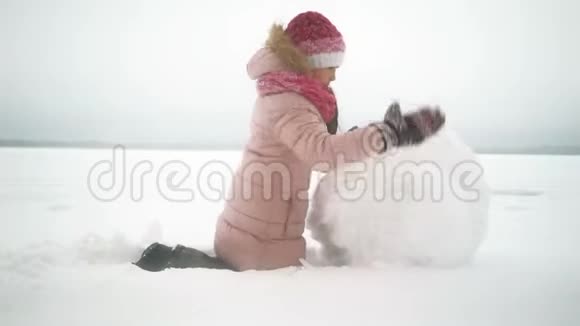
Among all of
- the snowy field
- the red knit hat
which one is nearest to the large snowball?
the snowy field

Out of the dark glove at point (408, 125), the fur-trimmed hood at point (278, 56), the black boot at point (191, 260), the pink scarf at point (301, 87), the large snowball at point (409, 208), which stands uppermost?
the fur-trimmed hood at point (278, 56)

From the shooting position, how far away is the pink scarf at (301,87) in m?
0.89

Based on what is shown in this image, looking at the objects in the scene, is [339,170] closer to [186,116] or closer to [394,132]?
[394,132]

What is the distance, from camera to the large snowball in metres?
0.92

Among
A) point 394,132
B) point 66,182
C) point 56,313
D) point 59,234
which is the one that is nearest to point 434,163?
point 394,132

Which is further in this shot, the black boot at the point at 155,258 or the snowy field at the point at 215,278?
the black boot at the point at 155,258

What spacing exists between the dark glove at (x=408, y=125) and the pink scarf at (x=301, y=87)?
0.29 feet

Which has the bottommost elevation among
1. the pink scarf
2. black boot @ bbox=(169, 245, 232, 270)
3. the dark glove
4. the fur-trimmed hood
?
black boot @ bbox=(169, 245, 232, 270)

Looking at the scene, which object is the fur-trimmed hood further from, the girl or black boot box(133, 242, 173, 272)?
black boot box(133, 242, 173, 272)

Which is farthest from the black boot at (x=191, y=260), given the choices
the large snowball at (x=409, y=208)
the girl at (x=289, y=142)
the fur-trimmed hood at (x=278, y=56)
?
the fur-trimmed hood at (x=278, y=56)

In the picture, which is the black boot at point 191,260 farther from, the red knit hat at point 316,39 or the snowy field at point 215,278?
the red knit hat at point 316,39

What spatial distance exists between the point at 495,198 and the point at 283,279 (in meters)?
0.88

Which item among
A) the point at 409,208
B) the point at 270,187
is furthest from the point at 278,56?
the point at 409,208

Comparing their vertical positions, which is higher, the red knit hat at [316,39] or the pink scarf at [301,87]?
the red knit hat at [316,39]
